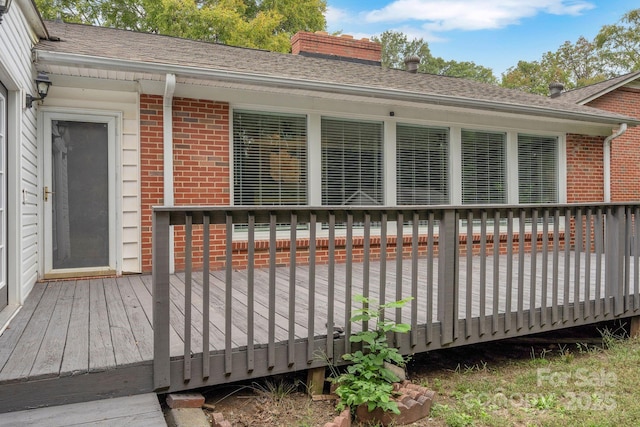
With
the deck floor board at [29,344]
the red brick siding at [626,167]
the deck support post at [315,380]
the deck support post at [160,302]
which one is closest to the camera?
the deck floor board at [29,344]

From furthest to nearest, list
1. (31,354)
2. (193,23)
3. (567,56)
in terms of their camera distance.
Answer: (567,56), (193,23), (31,354)

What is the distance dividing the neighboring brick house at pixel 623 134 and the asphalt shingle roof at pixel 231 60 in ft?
4.94

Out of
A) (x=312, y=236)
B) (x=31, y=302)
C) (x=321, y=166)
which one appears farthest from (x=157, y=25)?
(x=312, y=236)

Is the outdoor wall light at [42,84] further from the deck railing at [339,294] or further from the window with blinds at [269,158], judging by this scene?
the deck railing at [339,294]

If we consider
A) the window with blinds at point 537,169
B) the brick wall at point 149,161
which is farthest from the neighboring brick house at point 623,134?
the brick wall at point 149,161

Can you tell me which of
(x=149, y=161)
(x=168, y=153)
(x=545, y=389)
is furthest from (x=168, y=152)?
(x=545, y=389)

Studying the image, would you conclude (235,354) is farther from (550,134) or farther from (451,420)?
(550,134)

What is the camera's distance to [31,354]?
2.29 m

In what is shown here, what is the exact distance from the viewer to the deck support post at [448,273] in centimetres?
296

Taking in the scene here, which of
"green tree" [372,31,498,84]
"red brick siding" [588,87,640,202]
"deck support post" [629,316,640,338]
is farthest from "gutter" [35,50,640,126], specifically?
"green tree" [372,31,498,84]

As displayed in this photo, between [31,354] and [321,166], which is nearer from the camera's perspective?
[31,354]

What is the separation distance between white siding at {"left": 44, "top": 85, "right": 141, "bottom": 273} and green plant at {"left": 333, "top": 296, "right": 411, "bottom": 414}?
3127 millimetres

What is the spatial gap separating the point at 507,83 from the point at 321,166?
23875 mm

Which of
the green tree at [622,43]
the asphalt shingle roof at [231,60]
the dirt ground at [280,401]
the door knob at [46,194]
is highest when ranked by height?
the green tree at [622,43]
